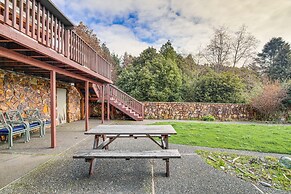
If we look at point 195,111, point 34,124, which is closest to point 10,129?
point 34,124

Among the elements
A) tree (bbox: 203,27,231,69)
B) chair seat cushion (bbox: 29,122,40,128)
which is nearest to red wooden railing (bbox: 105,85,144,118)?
chair seat cushion (bbox: 29,122,40,128)

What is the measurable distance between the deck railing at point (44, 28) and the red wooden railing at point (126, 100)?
4205 millimetres

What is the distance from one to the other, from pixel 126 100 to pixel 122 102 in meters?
0.30

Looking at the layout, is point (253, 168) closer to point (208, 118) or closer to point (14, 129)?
point (14, 129)

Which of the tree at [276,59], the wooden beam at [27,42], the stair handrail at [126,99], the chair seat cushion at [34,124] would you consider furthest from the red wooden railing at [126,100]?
the tree at [276,59]

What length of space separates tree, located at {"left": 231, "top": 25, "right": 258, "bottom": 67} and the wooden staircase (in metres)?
12.9

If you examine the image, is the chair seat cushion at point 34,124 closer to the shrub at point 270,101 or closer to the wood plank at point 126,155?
the wood plank at point 126,155

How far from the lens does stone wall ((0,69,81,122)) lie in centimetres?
550

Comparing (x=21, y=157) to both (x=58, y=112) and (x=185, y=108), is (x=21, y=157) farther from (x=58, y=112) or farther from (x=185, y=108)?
(x=185, y=108)

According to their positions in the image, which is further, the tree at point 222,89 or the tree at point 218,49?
the tree at point 218,49

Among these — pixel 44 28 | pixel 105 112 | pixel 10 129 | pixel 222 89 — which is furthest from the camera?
pixel 222 89

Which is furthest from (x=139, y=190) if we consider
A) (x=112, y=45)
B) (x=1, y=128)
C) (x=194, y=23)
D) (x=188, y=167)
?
(x=112, y=45)

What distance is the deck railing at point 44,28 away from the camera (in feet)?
8.97

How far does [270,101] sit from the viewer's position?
11.0 meters
